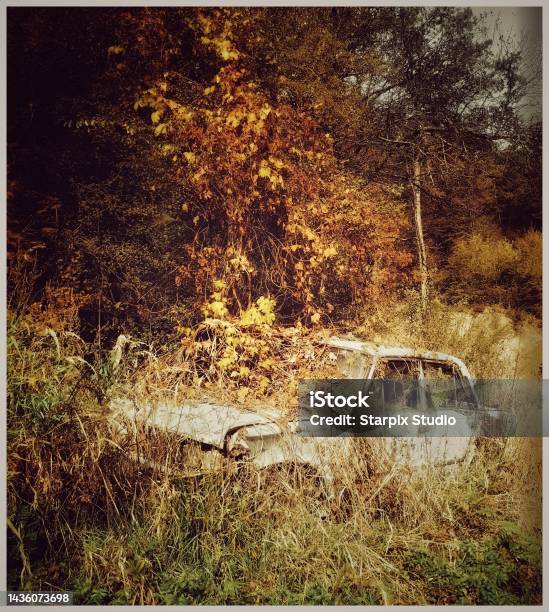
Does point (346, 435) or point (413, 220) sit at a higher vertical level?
point (413, 220)

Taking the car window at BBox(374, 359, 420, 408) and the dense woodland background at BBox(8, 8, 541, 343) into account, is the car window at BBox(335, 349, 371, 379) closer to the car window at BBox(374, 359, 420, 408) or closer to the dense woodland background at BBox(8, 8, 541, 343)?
the car window at BBox(374, 359, 420, 408)

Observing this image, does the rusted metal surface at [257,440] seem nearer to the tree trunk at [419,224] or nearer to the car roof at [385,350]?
the car roof at [385,350]

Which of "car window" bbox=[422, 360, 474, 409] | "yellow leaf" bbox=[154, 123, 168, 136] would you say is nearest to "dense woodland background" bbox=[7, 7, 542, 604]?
"yellow leaf" bbox=[154, 123, 168, 136]

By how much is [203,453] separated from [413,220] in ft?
7.97

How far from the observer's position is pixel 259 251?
362 cm

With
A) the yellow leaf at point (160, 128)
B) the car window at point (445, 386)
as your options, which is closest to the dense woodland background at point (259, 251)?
the yellow leaf at point (160, 128)

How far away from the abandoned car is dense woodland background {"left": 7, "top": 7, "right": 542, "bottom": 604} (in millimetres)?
97

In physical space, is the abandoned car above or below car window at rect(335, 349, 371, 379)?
below

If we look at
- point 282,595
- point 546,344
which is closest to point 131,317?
point 282,595

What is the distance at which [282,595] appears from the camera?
327 cm

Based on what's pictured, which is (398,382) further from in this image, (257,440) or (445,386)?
(257,440)

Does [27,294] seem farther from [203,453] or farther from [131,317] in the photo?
[203,453]

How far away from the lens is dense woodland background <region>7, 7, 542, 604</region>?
3367 millimetres

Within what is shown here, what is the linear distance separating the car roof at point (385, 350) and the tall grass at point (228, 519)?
0.69 meters
